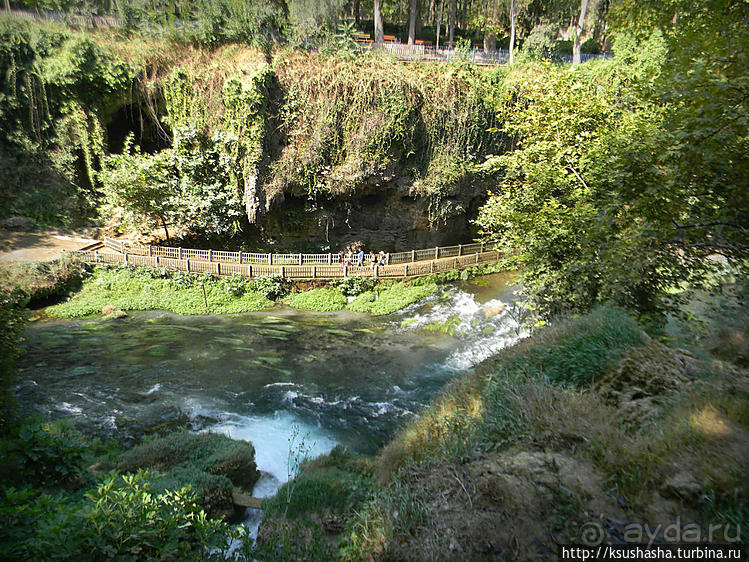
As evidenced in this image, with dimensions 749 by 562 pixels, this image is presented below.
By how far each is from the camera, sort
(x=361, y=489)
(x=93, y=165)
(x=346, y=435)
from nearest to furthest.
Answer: (x=361, y=489) < (x=346, y=435) < (x=93, y=165)

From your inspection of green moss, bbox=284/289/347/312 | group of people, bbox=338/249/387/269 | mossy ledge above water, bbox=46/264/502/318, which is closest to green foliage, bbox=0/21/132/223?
mossy ledge above water, bbox=46/264/502/318

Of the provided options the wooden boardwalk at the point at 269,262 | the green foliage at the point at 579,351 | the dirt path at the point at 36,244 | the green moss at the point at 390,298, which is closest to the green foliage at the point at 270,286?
the wooden boardwalk at the point at 269,262

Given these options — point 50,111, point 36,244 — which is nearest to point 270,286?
point 36,244

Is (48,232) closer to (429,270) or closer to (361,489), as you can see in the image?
(429,270)

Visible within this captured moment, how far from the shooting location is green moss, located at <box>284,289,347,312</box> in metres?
18.5

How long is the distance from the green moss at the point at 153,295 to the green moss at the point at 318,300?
126 centimetres

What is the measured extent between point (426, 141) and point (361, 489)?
20.6 m

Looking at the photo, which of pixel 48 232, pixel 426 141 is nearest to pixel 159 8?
pixel 48 232

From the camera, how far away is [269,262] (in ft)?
68.0

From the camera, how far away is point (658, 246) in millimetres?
7062

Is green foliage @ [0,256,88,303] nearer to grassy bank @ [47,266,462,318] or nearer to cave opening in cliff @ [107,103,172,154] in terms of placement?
Answer: grassy bank @ [47,266,462,318]

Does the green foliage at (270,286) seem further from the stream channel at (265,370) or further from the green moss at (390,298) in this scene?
the green moss at (390,298)

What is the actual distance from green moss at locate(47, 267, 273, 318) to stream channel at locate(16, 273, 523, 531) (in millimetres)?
718

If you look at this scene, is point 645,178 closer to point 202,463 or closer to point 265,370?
point 202,463
